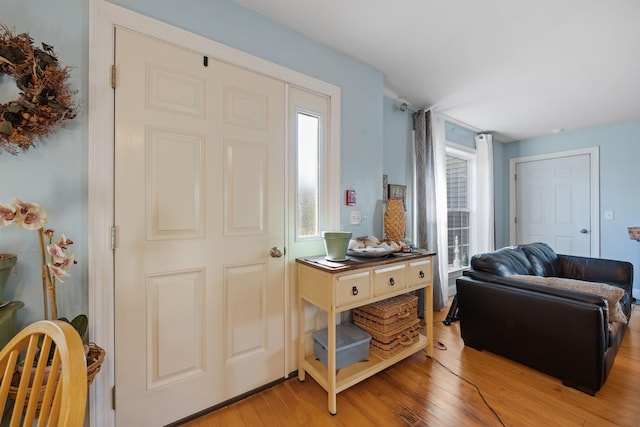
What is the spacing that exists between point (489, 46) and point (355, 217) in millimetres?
1618

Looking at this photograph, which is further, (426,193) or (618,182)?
(618,182)

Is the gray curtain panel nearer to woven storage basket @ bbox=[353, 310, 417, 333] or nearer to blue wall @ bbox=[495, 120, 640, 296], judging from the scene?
woven storage basket @ bbox=[353, 310, 417, 333]

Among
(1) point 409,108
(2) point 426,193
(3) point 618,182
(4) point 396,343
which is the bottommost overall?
(4) point 396,343

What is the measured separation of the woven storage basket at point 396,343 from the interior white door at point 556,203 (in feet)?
11.7

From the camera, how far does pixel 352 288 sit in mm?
1576

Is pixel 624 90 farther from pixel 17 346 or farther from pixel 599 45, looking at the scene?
pixel 17 346

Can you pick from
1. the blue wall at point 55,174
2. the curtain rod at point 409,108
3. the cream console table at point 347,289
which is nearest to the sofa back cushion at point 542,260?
the cream console table at point 347,289

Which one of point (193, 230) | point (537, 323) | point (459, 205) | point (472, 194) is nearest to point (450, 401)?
point (537, 323)

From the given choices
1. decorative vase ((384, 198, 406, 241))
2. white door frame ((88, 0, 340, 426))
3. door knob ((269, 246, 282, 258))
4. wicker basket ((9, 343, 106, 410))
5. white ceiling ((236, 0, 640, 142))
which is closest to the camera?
wicker basket ((9, 343, 106, 410))

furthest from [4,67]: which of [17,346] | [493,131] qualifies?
[493,131]

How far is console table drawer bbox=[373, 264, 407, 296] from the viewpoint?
5.55ft

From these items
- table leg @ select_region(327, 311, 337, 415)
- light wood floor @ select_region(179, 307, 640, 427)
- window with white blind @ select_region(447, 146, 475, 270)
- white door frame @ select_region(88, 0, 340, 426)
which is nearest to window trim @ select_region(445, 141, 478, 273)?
window with white blind @ select_region(447, 146, 475, 270)

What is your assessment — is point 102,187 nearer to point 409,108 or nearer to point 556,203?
point 409,108

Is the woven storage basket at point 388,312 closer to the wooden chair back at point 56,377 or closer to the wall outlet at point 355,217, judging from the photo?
the wall outlet at point 355,217
